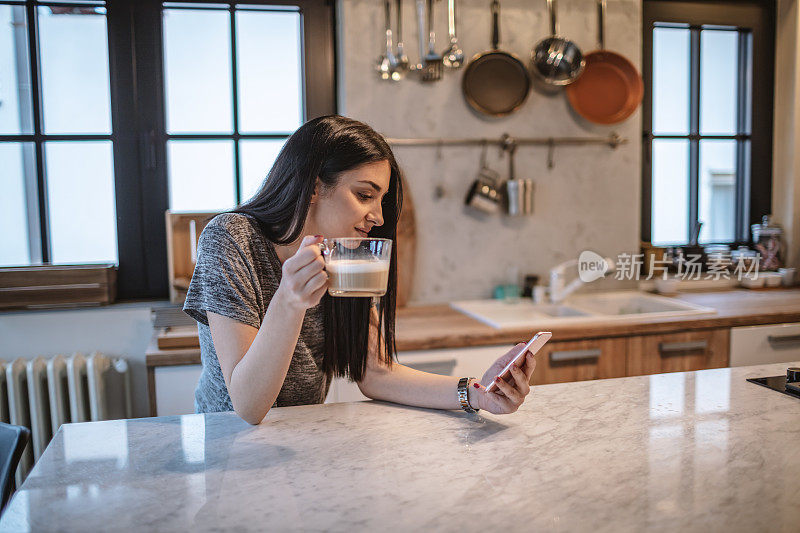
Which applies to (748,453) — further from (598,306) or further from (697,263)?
(697,263)

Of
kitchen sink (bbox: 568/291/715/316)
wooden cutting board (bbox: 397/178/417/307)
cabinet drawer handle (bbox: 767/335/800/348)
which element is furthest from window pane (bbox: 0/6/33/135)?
cabinet drawer handle (bbox: 767/335/800/348)

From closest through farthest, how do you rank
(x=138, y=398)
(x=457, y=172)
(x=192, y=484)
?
(x=192, y=484)
(x=138, y=398)
(x=457, y=172)

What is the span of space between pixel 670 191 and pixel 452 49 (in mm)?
1495

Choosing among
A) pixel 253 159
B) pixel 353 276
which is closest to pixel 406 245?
pixel 253 159

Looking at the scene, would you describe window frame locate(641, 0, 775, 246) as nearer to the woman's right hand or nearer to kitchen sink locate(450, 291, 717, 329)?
kitchen sink locate(450, 291, 717, 329)

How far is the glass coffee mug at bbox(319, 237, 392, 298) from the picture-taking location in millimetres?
1075

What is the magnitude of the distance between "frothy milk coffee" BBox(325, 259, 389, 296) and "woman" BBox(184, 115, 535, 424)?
0.09 meters

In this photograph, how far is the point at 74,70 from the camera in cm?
269

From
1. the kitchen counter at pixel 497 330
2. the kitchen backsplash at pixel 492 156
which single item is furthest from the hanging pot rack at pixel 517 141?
the kitchen counter at pixel 497 330

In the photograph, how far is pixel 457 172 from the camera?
2.91 meters

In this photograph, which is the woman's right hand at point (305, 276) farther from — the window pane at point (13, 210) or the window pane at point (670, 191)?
the window pane at point (670, 191)

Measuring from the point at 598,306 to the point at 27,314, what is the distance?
251 centimetres

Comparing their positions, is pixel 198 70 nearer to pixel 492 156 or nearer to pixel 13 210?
pixel 13 210

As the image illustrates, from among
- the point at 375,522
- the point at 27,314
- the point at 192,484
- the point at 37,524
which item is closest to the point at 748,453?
the point at 375,522
